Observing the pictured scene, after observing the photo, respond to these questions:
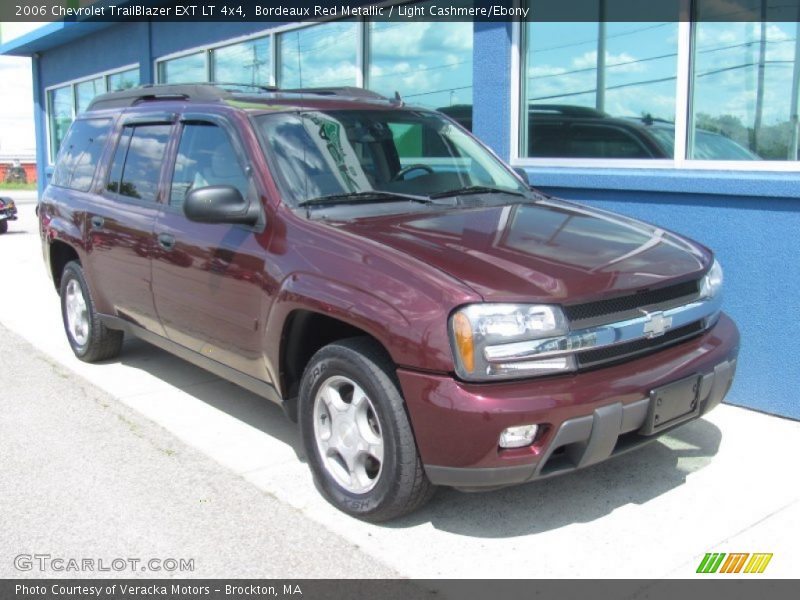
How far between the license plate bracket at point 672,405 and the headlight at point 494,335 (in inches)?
22.3

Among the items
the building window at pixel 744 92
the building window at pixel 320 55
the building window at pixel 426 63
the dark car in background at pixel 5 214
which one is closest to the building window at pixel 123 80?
the dark car in background at pixel 5 214

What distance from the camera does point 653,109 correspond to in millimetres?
6137

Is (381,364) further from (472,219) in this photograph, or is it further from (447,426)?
(472,219)

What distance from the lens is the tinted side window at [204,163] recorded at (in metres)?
4.46

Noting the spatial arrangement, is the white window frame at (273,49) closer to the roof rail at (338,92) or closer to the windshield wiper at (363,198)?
the roof rail at (338,92)

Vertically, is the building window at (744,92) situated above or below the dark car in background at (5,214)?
above

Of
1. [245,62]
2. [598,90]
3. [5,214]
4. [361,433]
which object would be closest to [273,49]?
[245,62]

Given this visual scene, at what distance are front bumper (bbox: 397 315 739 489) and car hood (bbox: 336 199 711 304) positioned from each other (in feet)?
1.14

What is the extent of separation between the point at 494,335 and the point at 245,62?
8.79 metres

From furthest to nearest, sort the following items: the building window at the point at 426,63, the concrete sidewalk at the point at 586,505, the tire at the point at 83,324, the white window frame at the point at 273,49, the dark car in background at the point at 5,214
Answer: the dark car in background at the point at 5,214
the white window frame at the point at 273,49
the building window at the point at 426,63
the tire at the point at 83,324
the concrete sidewalk at the point at 586,505

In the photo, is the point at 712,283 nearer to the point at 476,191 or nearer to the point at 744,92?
the point at 476,191

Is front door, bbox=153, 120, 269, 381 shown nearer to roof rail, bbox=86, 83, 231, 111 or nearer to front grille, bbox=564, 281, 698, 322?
roof rail, bbox=86, 83, 231, 111

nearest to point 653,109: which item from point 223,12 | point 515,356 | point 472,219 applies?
point 472,219

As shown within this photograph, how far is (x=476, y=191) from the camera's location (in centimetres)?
467
